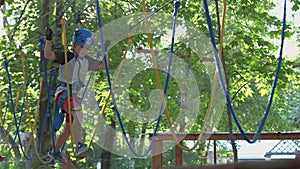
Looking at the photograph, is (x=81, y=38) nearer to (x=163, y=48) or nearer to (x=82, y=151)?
(x=82, y=151)

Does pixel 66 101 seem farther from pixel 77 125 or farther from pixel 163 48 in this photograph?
pixel 163 48

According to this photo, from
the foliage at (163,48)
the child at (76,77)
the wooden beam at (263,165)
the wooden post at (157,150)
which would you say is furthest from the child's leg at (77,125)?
the wooden beam at (263,165)

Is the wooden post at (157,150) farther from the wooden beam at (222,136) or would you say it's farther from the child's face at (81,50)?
the child's face at (81,50)

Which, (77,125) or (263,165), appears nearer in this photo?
(263,165)

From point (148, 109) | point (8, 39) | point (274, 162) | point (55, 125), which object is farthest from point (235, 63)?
A: point (274, 162)

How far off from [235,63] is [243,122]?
216 cm

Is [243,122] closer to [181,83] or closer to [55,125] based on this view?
[181,83]

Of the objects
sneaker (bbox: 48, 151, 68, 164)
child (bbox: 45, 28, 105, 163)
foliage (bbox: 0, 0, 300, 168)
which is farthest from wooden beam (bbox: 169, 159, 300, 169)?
foliage (bbox: 0, 0, 300, 168)

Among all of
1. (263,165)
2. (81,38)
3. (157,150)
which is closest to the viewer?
(263,165)

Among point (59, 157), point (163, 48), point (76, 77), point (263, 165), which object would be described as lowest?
point (59, 157)

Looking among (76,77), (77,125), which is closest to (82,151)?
(77,125)

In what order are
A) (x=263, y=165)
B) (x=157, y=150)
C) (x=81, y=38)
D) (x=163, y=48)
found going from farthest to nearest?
1. (x=163, y=48)
2. (x=157, y=150)
3. (x=81, y=38)
4. (x=263, y=165)

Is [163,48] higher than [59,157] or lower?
higher

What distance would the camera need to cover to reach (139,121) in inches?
202
